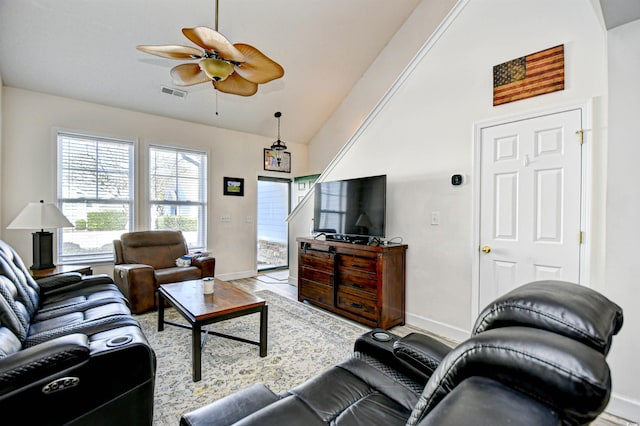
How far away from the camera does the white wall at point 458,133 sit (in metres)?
2.06

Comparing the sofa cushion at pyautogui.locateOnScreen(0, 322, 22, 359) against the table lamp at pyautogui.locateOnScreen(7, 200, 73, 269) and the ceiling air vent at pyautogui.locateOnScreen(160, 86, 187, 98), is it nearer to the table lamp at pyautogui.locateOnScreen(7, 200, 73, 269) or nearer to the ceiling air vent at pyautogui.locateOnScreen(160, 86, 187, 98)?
the table lamp at pyautogui.locateOnScreen(7, 200, 73, 269)

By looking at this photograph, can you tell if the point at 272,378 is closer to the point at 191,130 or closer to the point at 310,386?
the point at 310,386

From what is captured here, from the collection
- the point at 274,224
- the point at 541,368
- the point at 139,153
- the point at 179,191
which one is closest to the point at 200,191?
the point at 179,191

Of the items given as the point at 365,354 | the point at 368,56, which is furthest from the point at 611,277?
the point at 368,56

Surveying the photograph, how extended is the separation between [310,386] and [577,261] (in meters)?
2.15

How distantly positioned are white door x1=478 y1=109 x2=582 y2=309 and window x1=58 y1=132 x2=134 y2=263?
471 cm

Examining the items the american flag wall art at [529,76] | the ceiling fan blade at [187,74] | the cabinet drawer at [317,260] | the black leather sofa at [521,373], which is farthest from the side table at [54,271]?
the american flag wall art at [529,76]

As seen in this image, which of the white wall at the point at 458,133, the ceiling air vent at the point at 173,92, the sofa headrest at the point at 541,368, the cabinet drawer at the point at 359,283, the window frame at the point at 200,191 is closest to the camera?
the sofa headrest at the point at 541,368

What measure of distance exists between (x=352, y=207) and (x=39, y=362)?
2.82m

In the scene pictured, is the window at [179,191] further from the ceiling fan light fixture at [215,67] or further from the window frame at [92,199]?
the ceiling fan light fixture at [215,67]

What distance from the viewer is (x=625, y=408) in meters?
1.75

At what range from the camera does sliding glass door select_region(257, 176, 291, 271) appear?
6082mm

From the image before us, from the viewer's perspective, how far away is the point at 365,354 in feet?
5.36

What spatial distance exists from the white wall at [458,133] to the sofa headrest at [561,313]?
1.50 metres
